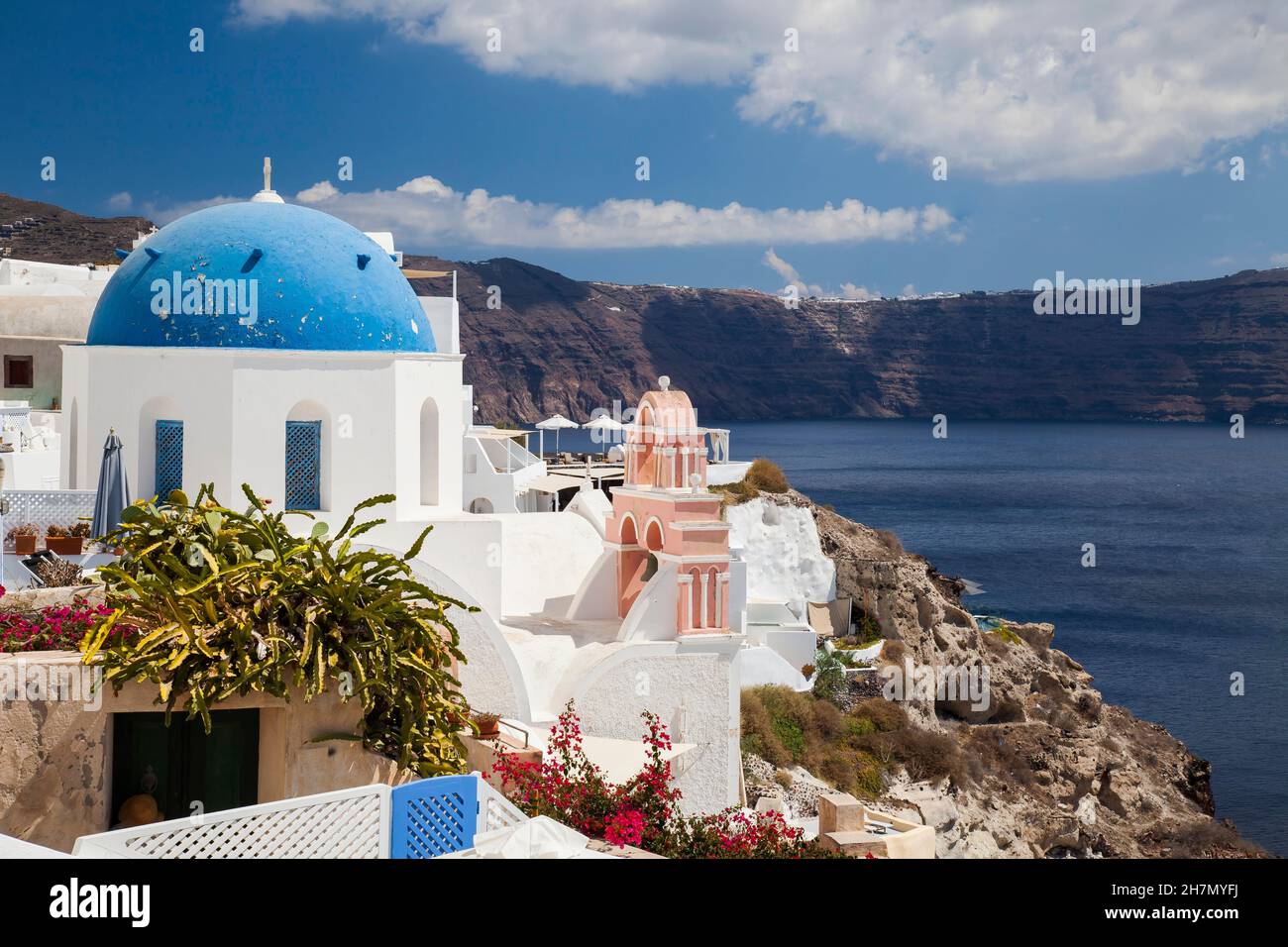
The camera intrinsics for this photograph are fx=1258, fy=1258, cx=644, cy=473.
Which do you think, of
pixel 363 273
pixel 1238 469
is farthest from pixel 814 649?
pixel 1238 469

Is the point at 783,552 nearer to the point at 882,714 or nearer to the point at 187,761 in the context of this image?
the point at 882,714

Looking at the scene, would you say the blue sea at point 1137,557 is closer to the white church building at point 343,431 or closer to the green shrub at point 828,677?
the green shrub at point 828,677

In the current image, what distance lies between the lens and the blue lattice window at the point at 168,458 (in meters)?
16.4

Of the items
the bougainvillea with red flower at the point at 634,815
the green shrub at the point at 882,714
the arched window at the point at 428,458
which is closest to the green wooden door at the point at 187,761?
the bougainvillea with red flower at the point at 634,815

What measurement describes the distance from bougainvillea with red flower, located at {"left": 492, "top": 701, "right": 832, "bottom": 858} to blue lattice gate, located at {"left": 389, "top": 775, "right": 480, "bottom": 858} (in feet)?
6.59

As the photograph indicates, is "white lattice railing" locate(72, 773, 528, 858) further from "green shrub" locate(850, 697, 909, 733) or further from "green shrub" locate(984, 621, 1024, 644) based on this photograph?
"green shrub" locate(984, 621, 1024, 644)

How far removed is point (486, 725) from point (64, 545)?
6534 mm

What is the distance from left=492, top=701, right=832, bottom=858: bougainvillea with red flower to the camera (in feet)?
37.9

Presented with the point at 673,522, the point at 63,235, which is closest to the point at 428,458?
the point at 673,522

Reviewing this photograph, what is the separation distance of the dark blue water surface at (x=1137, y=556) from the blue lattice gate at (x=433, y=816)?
3178 centimetres
